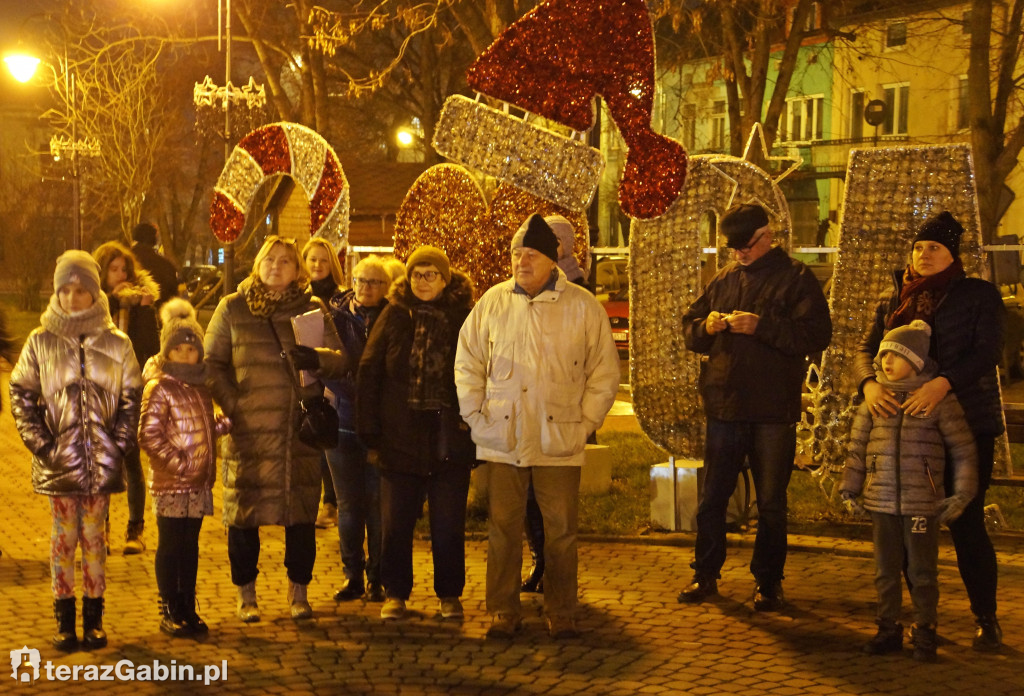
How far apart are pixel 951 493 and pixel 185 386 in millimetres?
3808

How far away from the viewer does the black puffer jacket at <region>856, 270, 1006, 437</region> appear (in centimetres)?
622

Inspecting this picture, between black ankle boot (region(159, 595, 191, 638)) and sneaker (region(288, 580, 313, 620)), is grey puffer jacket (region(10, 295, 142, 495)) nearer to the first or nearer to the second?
black ankle boot (region(159, 595, 191, 638))

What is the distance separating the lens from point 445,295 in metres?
6.94

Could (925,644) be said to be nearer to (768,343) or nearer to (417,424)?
(768,343)

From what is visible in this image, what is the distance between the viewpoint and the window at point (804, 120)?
147ft

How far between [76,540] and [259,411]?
109 cm

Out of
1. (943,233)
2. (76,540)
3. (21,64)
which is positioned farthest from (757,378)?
(21,64)

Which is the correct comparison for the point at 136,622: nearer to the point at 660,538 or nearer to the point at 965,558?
the point at 660,538

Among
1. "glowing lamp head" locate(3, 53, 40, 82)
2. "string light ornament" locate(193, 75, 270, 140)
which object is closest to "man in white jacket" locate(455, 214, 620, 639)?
"string light ornament" locate(193, 75, 270, 140)

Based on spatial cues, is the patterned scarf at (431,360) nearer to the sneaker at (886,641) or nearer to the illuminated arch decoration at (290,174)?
the sneaker at (886,641)

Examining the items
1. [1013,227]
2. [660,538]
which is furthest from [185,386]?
[1013,227]

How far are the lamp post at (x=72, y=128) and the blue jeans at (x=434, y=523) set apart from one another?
13.8 metres

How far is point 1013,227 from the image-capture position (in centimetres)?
3806

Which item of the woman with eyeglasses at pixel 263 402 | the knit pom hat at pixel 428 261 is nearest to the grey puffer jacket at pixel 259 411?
the woman with eyeglasses at pixel 263 402
